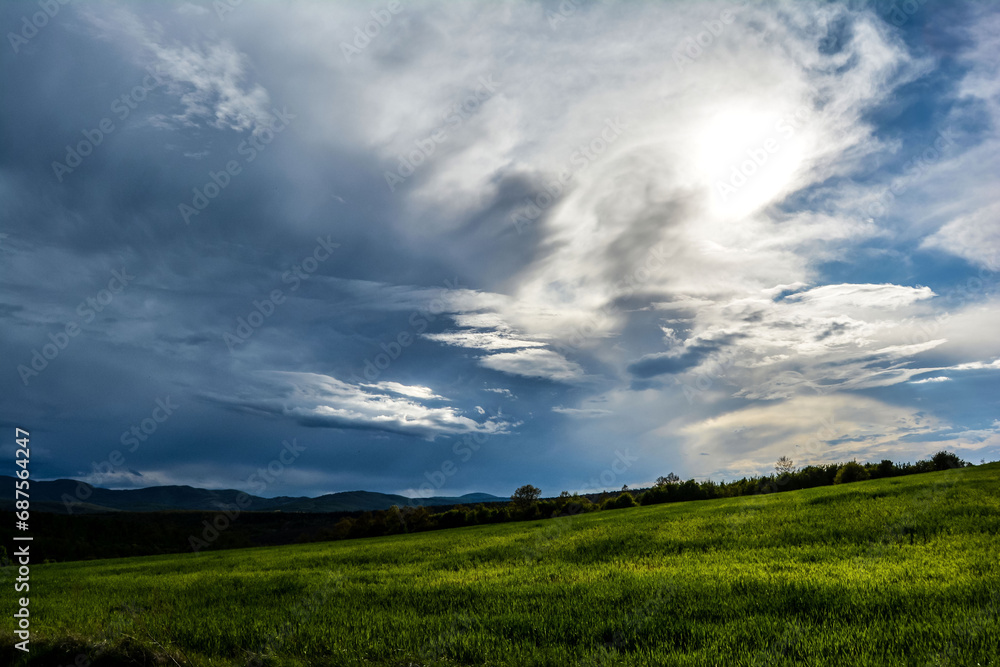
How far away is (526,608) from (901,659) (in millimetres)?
5402

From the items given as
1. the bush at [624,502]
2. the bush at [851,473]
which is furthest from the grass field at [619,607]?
the bush at [624,502]

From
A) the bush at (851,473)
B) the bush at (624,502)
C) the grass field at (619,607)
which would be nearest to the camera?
the grass field at (619,607)

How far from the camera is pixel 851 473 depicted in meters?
41.0

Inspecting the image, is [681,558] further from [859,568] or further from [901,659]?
[901,659]

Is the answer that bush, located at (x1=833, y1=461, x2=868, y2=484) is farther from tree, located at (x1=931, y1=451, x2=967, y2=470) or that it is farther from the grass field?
the grass field

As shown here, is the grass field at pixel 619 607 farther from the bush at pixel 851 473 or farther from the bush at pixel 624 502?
the bush at pixel 624 502

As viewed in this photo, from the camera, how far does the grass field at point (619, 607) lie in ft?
21.4

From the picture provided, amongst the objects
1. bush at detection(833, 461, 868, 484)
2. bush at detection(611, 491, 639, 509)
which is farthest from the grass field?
bush at detection(611, 491, 639, 509)

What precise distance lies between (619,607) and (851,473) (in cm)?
4314

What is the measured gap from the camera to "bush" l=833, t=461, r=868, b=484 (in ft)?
134

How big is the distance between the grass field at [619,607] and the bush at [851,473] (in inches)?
1093

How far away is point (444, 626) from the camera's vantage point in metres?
8.12

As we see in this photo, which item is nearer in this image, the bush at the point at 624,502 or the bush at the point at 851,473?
the bush at the point at 851,473

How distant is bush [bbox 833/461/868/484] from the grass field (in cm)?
2777
